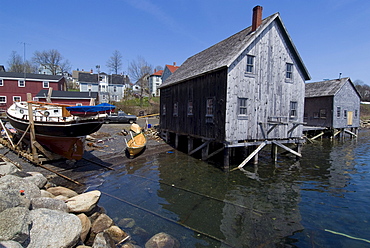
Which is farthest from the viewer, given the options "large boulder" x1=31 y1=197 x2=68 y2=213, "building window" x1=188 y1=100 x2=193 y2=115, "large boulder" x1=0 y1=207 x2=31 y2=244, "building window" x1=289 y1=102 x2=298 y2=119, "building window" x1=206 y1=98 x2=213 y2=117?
"building window" x1=188 y1=100 x2=193 y2=115

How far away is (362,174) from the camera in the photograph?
1312cm

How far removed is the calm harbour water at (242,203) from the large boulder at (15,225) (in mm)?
2903

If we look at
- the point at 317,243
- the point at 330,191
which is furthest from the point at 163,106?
the point at 317,243

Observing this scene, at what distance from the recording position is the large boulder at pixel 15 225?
394 cm

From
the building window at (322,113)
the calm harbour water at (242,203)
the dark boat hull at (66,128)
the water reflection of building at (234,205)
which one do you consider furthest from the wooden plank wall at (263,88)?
the building window at (322,113)

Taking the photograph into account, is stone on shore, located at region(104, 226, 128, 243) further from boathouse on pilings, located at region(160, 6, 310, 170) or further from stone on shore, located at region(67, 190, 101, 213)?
boathouse on pilings, located at region(160, 6, 310, 170)

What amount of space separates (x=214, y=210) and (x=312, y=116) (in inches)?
1220

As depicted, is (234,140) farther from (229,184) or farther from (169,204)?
(169,204)

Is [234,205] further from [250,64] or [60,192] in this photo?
[250,64]

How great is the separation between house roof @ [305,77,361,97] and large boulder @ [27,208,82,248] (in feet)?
112

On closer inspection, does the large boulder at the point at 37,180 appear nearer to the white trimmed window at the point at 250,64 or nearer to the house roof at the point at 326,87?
the white trimmed window at the point at 250,64

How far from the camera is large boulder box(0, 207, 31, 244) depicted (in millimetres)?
3938

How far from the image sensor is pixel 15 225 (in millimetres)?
4109

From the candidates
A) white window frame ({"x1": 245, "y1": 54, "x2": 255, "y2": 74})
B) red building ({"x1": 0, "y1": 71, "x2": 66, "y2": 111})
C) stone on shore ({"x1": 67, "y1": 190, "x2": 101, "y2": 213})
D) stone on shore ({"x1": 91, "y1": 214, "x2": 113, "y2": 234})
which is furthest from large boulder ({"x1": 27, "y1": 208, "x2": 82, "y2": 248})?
red building ({"x1": 0, "y1": 71, "x2": 66, "y2": 111})
